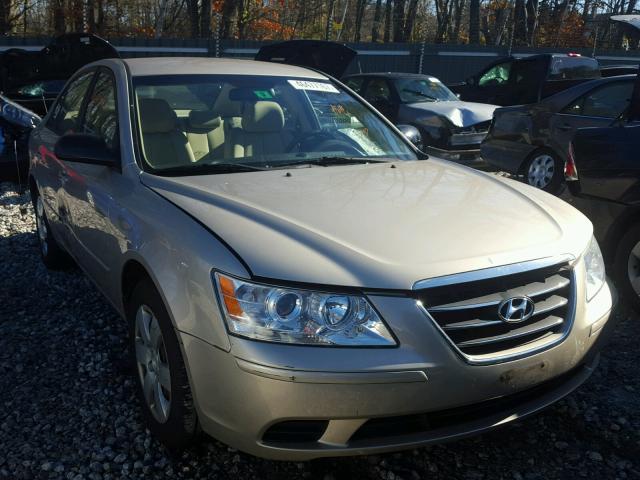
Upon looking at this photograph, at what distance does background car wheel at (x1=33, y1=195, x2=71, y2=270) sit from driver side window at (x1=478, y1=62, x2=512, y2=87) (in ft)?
32.7

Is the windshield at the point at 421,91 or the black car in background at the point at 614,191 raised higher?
the windshield at the point at 421,91

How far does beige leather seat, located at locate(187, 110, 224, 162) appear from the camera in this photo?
324cm

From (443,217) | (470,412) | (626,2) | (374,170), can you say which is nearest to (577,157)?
(374,170)

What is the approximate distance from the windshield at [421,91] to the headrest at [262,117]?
7.08 meters

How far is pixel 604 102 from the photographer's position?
6.86 metres

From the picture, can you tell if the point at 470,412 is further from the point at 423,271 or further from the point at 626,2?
the point at 626,2

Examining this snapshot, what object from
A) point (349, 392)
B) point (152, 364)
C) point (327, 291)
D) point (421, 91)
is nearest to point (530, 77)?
point (421, 91)

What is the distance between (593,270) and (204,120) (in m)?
2.11

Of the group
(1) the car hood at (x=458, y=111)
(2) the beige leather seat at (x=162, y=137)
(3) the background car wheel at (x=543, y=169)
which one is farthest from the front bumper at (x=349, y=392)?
(1) the car hood at (x=458, y=111)

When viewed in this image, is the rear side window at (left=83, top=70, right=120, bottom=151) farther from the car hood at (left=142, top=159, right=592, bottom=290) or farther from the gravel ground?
the gravel ground

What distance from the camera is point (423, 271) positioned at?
212 centimetres

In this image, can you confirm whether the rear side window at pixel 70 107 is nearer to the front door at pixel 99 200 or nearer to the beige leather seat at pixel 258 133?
the front door at pixel 99 200

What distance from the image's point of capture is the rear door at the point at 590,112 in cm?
668

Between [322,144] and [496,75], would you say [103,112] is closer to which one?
[322,144]
